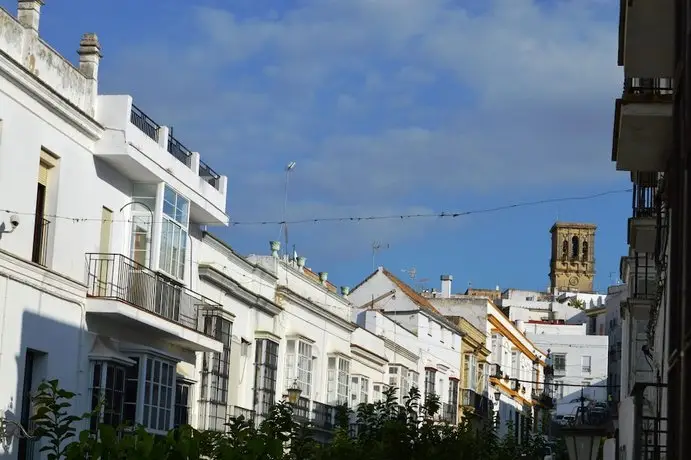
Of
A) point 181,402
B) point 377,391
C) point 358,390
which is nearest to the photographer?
point 181,402

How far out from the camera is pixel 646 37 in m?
11.7

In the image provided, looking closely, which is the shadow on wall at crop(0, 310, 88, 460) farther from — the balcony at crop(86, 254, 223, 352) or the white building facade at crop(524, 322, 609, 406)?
the white building facade at crop(524, 322, 609, 406)

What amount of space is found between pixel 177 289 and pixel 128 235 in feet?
5.71

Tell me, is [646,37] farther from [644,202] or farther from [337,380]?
[337,380]

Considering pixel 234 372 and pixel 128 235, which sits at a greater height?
pixel 128 235

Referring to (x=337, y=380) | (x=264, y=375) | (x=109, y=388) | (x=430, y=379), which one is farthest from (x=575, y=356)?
(x=109, y=388)

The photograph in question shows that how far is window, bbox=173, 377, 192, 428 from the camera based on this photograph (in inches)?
1136

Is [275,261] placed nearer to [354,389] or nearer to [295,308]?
[295,308]

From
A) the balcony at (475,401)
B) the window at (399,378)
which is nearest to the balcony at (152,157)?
the window at (399,378)

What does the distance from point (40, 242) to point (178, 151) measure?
5.78 meters

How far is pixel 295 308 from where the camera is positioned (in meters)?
37.5

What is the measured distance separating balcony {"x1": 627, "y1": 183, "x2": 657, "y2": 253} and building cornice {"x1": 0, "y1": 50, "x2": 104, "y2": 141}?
9585 mm

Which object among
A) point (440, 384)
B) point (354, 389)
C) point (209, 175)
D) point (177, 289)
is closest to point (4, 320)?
point (177, 289)

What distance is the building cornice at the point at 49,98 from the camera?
21.5m
